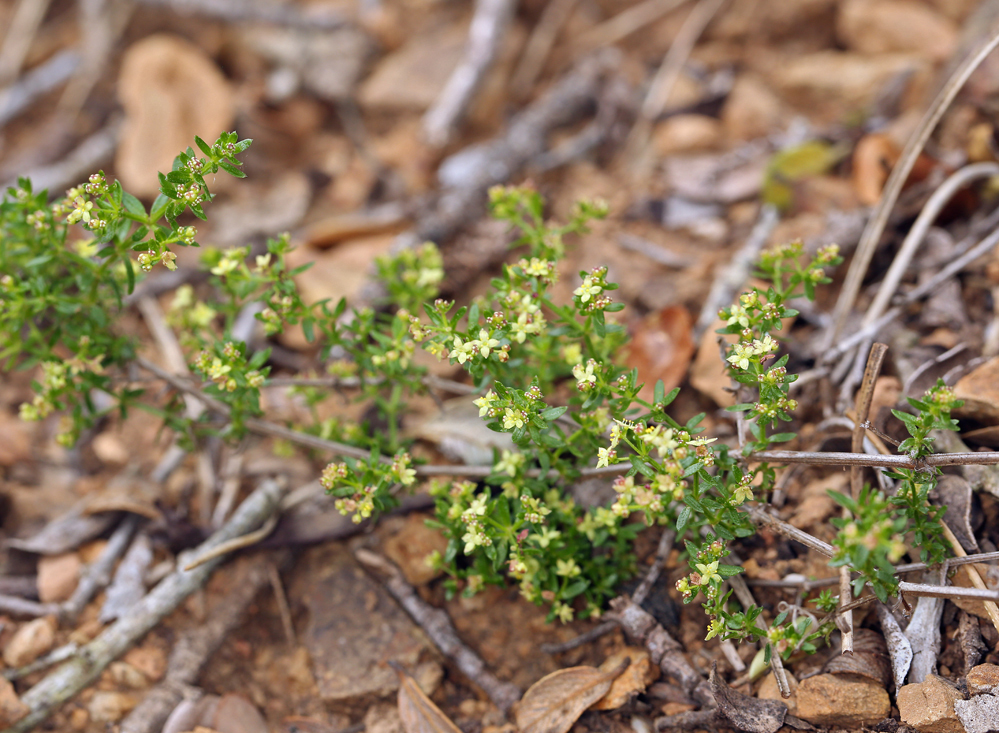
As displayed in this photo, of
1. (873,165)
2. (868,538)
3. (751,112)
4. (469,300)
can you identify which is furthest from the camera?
(751,112)

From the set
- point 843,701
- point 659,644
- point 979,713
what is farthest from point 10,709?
point 979,713

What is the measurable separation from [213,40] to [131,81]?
0.97 m


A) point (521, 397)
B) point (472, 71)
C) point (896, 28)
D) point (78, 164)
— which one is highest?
point (78, 164)

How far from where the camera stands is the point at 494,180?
5523 millimetres

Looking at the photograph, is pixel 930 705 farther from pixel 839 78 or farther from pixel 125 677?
pixel 839 78

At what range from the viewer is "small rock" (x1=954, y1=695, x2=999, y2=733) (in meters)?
2.70

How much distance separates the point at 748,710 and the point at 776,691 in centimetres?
16

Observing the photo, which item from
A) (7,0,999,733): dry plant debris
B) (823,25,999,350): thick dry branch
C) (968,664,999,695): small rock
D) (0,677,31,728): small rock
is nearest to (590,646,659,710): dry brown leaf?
(7,0,999,733): dry plant debris

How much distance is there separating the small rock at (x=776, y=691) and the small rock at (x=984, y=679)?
2.18 ft

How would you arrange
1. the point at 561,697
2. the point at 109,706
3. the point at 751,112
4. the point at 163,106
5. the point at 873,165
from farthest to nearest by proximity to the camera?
1. the point at 163,106
2. the point at 751,112
3. the point at 873,165
4. the point at 109,706
5. the point at 561,697

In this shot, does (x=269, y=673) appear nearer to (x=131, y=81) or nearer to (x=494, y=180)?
(x=494, y=180)

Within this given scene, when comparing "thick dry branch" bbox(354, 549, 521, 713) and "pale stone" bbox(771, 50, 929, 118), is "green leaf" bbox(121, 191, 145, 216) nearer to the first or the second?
"thick dry branch" bbox(354, 549, 521, 713)

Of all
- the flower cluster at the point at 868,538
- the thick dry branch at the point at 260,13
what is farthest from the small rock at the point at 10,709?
the thick dry branch at the point at 260,13

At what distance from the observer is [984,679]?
2.82m
